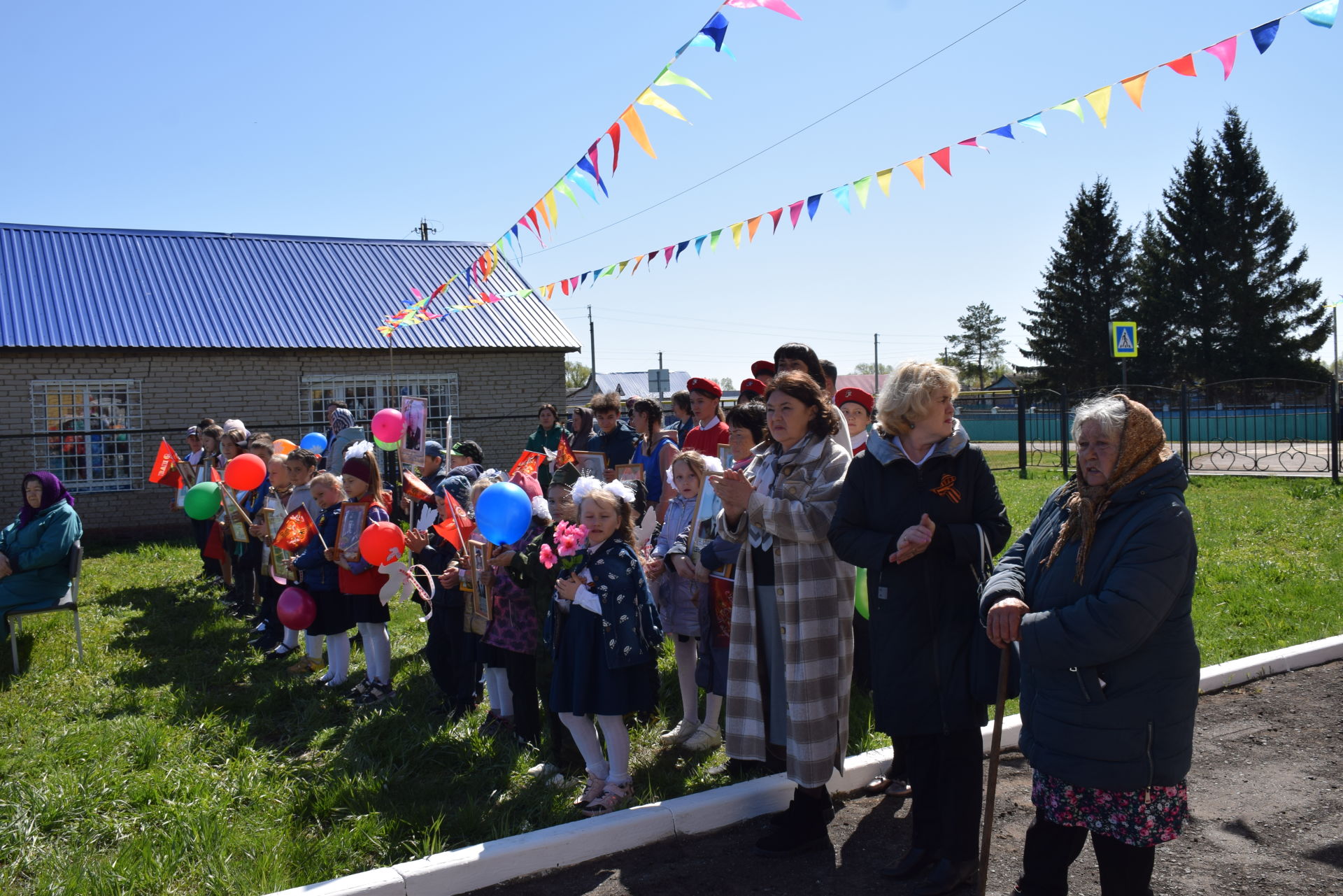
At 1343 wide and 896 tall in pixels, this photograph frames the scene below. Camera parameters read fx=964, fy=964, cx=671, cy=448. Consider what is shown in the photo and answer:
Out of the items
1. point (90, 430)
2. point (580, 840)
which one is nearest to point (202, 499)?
point (580, 840)

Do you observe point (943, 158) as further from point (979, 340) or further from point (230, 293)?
point (979, 340)

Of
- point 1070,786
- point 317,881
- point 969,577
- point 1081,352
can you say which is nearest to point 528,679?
point 317,881

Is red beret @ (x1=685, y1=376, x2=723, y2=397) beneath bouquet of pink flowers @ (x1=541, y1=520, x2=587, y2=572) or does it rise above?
above

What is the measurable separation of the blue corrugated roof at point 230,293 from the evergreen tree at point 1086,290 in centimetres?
3093

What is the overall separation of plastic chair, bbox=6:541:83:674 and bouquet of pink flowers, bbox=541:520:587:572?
4.66 m

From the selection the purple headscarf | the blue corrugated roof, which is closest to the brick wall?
the blue corrugated roof

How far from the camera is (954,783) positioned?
11.4 ft

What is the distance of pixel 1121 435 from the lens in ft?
9.39

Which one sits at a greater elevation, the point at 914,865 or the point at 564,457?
the point at 564,457

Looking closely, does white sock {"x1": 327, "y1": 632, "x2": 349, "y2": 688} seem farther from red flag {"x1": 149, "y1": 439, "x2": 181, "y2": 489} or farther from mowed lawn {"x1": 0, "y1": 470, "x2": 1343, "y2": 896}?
red flag {"x1": 149, "y1": 439, "x2": 181, "y2": 489}

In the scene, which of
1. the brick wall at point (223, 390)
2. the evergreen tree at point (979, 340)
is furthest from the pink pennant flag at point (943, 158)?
the evergreen tree at point (979, 340)

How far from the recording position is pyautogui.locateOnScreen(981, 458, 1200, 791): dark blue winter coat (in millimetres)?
2709

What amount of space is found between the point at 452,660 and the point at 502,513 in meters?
1.38

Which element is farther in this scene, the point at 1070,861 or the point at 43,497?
the point at 43,497
